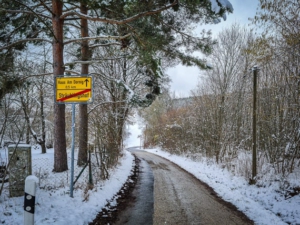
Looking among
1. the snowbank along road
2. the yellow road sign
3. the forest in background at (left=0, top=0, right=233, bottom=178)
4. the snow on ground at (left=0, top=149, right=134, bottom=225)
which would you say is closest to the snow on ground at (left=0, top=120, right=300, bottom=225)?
the snow on ground at (left=0, top=149, right=134, bottom=225)

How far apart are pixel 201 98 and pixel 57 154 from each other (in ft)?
36.9

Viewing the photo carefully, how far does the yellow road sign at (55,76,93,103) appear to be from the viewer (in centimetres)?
528

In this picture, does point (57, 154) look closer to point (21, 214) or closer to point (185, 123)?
point (21, 214)

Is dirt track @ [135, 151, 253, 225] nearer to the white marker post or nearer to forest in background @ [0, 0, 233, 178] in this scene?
forest in background @ [0, 0, 233, 178]

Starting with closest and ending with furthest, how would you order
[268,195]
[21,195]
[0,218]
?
1. [0,218]
2. [21,195]
3. [268,195]

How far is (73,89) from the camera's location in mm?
5340

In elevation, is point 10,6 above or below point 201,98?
Result: above

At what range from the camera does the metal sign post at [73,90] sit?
17.3ft

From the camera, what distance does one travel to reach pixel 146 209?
5703mm

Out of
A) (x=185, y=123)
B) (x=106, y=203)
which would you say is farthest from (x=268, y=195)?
(x=185, y=123)

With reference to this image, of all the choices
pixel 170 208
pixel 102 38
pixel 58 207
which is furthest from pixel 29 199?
pixel 102 38

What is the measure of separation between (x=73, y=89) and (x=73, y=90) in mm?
26

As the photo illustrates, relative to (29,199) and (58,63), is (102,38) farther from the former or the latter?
(29,199)

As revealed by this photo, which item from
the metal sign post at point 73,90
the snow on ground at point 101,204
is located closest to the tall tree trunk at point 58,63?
the snow on ground at point 101,204
